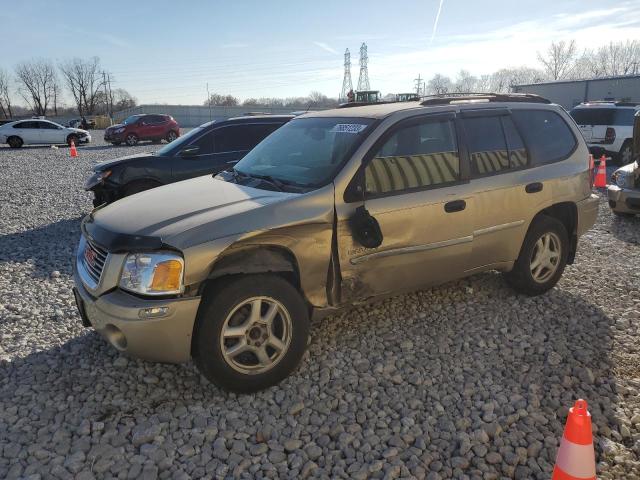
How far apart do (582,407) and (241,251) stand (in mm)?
2082

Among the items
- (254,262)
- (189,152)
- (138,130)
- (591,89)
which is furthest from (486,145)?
(591,89)

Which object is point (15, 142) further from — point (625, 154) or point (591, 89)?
point (591, 89)

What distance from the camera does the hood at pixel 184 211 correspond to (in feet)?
10.6

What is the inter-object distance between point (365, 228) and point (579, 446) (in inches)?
76.0

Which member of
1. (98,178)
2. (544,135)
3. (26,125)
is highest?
(26,125)

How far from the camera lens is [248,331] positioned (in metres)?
3.36

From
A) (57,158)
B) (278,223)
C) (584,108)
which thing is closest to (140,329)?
(278,223)

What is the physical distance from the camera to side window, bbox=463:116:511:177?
4336 millimetres

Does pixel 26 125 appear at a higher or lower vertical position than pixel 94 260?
higher

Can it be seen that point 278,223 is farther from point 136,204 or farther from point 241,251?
point 136,204

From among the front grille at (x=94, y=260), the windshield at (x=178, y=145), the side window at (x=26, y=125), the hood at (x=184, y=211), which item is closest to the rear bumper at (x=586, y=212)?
the hood at (x=184, y=211)

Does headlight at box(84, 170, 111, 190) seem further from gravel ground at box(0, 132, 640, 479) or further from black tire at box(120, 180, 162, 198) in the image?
gravel ground at box(0, 132, 640, 479)

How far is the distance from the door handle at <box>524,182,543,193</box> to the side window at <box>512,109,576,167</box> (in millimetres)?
192

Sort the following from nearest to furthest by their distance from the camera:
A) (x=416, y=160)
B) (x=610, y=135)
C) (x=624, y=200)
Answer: (x=416, y=160)
(x=624, y=200)
(x=610, y=135)
